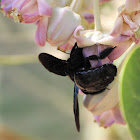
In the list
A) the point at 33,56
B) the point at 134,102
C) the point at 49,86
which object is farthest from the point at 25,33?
the point at 134,102

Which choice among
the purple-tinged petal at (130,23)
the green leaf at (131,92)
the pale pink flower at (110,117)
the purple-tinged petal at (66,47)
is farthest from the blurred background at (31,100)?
the green leaf at (131,92)

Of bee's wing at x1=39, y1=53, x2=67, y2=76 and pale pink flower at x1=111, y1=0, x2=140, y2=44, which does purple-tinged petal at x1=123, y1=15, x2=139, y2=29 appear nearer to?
pale pink flower at x1=111, y1=0, x2=140, y2=44

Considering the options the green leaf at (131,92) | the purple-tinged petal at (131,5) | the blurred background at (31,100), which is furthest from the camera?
the blurred background at (31,100)

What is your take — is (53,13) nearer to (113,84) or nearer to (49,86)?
(113,84)

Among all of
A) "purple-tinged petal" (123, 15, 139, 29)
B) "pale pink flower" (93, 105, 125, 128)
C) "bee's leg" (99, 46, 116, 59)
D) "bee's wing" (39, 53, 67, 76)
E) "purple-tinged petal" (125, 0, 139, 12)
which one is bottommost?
"pale pink flower" (93, 105, 125, 128)

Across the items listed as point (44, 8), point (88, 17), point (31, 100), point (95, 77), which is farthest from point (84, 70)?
point (31, 100)

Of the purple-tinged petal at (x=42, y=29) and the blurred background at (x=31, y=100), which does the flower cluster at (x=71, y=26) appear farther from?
the blurred background at (x=31, y=100)

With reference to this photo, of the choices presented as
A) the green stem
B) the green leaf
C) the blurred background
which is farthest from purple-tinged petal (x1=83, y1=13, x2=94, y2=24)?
the blurred background

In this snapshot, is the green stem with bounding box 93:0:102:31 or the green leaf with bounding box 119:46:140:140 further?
the green stem with bounding box 93:0:102:31
